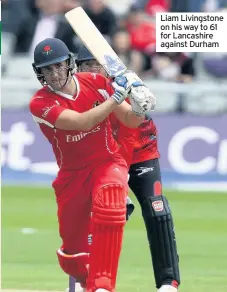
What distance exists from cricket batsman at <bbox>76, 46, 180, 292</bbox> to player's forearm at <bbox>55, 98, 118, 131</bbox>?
0.76 m

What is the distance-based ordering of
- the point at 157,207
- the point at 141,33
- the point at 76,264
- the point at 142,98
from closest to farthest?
1. the point at 142,98
2. the point at 76,264
3. the point at 157,207
4. the point at 141,33

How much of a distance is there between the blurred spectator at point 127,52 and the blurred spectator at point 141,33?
10cm

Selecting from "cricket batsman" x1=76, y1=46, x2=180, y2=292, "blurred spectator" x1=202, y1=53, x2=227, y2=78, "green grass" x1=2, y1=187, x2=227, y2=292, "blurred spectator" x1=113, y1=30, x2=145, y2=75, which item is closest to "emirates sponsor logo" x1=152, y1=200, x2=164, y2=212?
"cricket batsman" x1=76, y1=46, x2=180, y2=292

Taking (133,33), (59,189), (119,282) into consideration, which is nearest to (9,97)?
(133,33)

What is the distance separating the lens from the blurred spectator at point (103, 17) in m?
14.6

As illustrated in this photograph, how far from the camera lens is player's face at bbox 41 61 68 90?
20.6 feet

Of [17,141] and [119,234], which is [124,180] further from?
[17,141]

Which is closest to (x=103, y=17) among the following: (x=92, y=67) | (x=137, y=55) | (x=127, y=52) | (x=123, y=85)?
(x=127, y=52)

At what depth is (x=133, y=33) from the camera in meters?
14.9

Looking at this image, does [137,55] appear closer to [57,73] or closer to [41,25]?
[41,25]

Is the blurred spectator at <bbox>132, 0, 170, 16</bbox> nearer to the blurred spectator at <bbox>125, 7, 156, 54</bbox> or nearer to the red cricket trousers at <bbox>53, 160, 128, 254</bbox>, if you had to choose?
the blurred spectator at <bbox>125, 7, 156, 54</bbox>

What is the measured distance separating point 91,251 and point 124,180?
1.52ft

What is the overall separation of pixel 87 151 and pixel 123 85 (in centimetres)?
54

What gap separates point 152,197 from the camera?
→ 688 cm
